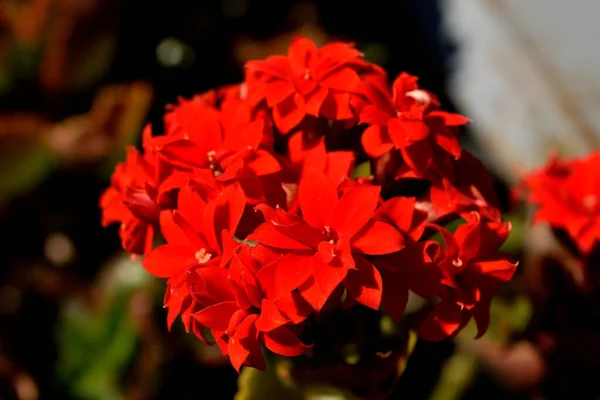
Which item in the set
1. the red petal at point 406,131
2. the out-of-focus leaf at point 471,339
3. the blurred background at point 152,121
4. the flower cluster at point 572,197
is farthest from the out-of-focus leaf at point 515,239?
the red petal at point 406,131

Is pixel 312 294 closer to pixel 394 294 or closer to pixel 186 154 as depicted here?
pixel 394 294

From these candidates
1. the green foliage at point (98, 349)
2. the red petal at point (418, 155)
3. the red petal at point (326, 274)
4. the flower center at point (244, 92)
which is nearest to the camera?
the red petal at point (326, 274)

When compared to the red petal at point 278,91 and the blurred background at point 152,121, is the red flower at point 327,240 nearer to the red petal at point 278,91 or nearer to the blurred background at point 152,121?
the red petal at point 278,91

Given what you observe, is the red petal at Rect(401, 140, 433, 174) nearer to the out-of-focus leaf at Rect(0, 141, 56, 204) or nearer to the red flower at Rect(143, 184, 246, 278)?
the red flower at Rect(143, 184, 246, 278)

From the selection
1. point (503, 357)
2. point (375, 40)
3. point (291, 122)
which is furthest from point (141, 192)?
point (375, 40)

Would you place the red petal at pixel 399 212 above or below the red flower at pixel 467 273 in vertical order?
above
